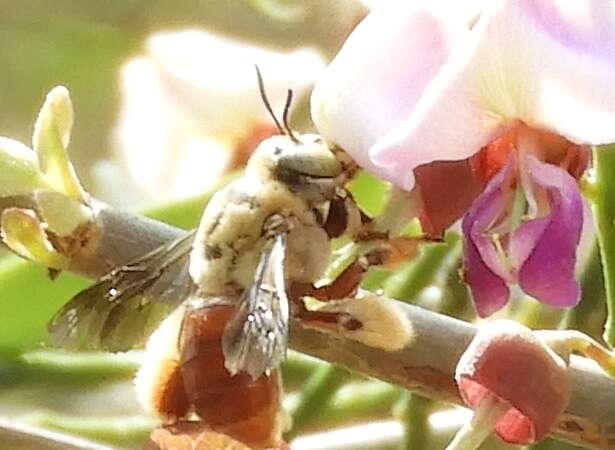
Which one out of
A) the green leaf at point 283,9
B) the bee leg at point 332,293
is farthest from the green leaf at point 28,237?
the green leaf at point 283,9

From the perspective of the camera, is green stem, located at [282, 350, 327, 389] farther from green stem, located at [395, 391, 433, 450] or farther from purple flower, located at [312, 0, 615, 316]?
purple flower, located at [312, 0, 615, 316]

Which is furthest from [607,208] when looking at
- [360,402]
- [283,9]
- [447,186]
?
[283,9]

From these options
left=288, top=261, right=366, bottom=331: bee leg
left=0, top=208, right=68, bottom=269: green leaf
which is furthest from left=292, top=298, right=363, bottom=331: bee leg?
left=0, top=208, right=68, bottom=269: green leaf

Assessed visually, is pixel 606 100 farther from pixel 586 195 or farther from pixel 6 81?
pixel 6 81

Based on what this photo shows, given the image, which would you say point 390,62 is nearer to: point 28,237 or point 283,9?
point 28,237

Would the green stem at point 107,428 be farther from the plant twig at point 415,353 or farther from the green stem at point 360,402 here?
the plant twig at point 415,353

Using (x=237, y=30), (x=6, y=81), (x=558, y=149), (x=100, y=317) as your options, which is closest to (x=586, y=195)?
(x=558, y=149)
